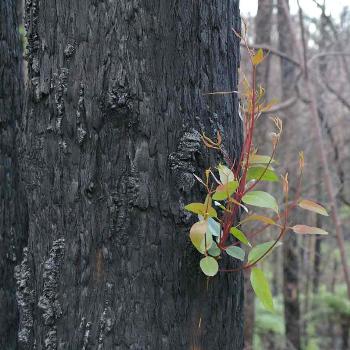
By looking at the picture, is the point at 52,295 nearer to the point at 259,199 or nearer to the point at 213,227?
the point at 213,227

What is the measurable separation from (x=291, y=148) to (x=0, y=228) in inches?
229

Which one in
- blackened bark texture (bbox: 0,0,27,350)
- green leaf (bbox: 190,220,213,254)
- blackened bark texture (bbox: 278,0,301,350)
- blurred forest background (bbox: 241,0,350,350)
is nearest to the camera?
green leaf (bbox: 190,220,213,254)

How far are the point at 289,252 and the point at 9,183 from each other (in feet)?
23.8

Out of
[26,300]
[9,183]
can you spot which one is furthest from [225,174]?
[9,183]

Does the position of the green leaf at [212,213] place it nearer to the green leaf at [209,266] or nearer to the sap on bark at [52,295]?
the green leaf at [209,266]

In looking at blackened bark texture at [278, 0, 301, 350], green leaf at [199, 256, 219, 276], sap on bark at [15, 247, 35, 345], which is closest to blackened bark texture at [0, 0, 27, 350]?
sap on bark at [15, 247, 35, 345]

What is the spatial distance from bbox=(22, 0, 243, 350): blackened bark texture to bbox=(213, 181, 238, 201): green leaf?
0.10 m

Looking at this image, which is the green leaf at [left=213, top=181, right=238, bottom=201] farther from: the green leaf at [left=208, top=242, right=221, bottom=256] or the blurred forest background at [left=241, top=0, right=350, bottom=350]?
the blurred forest background at [left=241, top=0, right=350, bottom=350]

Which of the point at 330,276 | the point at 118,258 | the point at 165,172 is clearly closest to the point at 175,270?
the point at 118,258

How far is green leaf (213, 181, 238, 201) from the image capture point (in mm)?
1319

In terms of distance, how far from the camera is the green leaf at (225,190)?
1319 mm

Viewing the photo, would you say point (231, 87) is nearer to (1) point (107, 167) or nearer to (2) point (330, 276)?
(1) point (107, 167)

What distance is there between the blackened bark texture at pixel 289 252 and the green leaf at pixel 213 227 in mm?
5986

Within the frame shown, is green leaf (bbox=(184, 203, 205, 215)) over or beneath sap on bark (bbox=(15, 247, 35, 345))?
over
